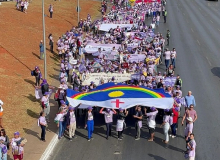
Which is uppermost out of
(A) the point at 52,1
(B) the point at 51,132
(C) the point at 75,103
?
(A) the point at 52,1

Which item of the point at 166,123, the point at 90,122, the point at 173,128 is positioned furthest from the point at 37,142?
the point at 173,128

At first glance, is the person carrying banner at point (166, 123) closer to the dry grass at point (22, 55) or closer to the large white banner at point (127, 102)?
the large white banner at point (127, 102)

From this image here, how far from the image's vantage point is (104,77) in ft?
64.1

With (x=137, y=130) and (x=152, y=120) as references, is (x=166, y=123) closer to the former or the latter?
(x=152, y=120)

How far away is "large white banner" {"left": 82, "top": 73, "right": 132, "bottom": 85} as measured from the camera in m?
19.3

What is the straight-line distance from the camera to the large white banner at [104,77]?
19.3 metres

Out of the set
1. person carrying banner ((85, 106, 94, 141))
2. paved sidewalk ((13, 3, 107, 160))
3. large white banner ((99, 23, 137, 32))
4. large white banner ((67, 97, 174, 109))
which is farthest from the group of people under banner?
large white banner ((99, 23, 137, 32))

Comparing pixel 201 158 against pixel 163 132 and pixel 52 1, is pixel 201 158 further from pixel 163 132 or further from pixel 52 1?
pixel 52 1

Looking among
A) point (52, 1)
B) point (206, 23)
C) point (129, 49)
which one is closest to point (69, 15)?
point (52, 1)

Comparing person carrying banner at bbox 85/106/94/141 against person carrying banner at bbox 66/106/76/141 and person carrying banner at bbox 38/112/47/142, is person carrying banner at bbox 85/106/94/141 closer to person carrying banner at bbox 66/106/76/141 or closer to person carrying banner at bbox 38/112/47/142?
person carrying banner at bbox 66/106/76/141

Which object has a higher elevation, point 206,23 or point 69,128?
point 206,23

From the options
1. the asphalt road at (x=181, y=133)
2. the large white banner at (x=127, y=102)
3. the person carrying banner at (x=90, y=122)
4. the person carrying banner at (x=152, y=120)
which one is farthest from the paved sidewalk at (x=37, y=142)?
the person carrying banner at (x=152, y=120)

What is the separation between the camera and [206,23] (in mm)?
45844

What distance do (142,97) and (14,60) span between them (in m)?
12.8
